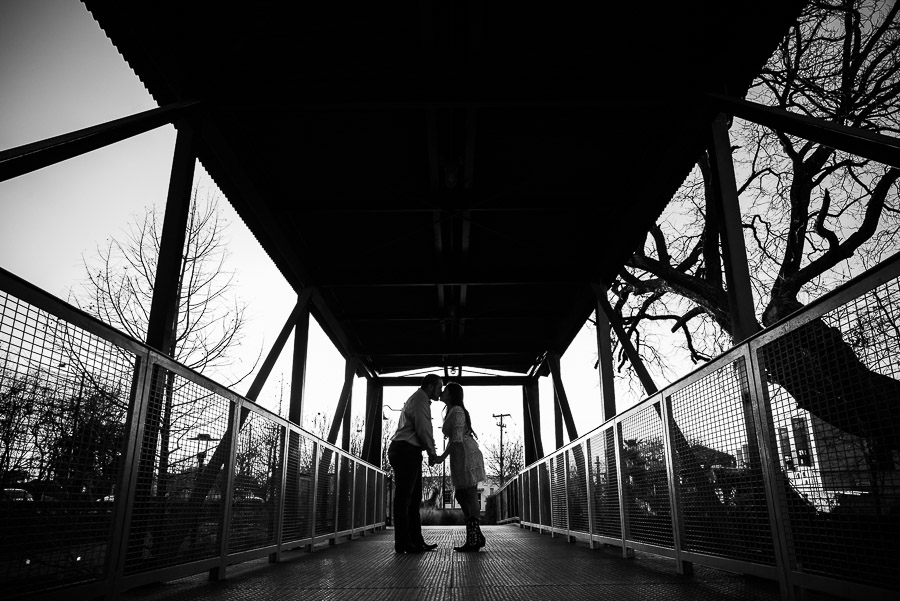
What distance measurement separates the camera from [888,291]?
79.7 inches

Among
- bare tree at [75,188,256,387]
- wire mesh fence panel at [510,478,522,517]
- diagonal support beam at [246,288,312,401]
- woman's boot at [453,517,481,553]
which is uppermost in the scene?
bare tree at [75,188,256,387]

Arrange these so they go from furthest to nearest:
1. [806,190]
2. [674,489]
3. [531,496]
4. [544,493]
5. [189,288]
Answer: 1. [189,288]
2. [531,496]
3. [806,190]
4. [544,493]
5. [674,489]

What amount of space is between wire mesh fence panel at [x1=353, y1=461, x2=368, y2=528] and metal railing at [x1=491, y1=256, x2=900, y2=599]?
5.66 meters

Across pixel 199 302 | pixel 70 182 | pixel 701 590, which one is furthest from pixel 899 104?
pixel 199 302

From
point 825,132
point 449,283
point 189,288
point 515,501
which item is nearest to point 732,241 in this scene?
point 825,132

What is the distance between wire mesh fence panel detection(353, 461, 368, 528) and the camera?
9.28m

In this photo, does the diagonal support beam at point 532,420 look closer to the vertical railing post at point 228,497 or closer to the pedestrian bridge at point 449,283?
the pedestrian bridge at point 449,283

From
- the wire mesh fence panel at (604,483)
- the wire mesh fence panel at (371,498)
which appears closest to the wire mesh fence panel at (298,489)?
the wire mesh fence panel at (604,483)

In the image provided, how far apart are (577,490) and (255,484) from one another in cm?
364

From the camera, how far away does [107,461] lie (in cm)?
264

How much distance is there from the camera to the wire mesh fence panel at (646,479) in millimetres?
4199

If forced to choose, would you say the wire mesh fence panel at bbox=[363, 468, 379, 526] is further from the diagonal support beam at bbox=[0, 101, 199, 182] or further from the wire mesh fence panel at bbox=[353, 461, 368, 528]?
the diagonal support beam at bbox=[0, 101, 199, 182]

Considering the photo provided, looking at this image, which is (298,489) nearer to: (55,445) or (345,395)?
(55,445)

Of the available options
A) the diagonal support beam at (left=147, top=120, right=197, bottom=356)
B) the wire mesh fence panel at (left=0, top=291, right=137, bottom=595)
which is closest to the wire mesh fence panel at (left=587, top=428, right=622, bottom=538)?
the diagonal support beam at (left=147, top=120, right=197, bottom=356)
